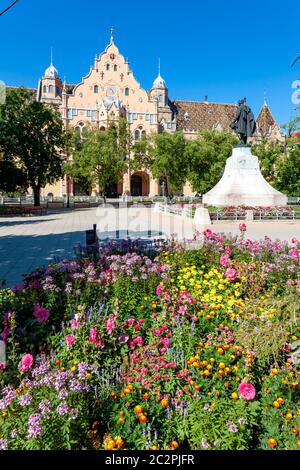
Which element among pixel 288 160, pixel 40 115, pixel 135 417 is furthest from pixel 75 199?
pixel 135 417

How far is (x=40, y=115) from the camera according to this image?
34.5 meters

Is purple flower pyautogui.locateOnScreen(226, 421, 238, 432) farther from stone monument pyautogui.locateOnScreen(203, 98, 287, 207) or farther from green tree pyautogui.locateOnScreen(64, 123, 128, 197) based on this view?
green tree pyautogui.locateOnScreen(64, 123, 128, 197)

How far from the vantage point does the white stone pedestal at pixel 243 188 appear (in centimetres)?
2642

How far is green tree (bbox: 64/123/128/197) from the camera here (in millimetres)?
44406

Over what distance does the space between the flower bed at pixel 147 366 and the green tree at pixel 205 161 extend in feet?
124

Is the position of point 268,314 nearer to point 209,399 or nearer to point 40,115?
point 209,399

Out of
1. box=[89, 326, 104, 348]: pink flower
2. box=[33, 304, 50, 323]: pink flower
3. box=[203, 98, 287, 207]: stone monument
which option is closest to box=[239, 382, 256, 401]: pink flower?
box=[89, 326, 104, 348]: pink flower

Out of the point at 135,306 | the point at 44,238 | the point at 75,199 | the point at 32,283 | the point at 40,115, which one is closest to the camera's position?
the point at 135,306

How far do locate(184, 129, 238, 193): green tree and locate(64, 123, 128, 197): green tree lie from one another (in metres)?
Answer: 9.70

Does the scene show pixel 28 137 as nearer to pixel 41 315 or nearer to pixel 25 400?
pixel 41 315

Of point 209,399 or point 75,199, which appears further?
point 75,199

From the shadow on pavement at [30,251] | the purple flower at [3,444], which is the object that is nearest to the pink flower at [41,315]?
the purple flower at [3,444]

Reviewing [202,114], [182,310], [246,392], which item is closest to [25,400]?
[246,392]

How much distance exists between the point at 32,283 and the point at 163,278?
214 centimetres
